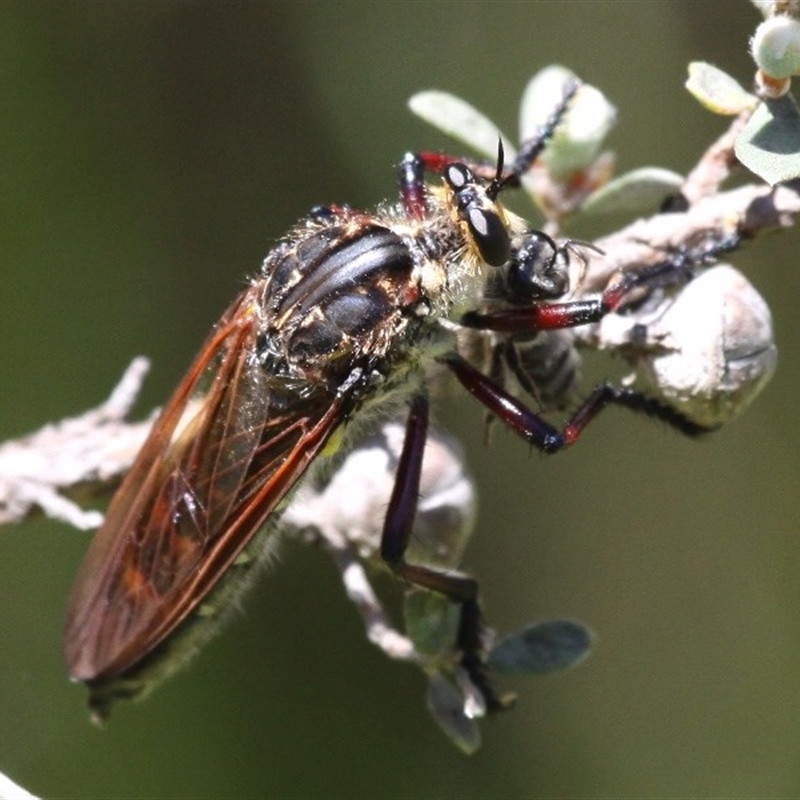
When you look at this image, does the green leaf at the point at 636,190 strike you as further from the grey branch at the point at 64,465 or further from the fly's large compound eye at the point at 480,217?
the grey branch at the point at 64,465

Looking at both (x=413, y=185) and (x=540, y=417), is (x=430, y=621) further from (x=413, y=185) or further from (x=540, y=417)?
(x=413, y=185)

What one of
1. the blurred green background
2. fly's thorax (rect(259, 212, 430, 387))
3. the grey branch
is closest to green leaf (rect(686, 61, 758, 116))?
fly's thorax (rect(259, 212, 430, 387))

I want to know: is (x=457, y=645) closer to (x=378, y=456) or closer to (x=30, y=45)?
(x=378, y=456)

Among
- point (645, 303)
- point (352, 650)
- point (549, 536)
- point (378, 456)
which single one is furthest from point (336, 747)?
point (645, 303)

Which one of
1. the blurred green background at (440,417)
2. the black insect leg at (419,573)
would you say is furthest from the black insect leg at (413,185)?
the blurred green background at (440,417)

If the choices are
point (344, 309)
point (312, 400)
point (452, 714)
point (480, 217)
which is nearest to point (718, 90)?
point (480, 217)

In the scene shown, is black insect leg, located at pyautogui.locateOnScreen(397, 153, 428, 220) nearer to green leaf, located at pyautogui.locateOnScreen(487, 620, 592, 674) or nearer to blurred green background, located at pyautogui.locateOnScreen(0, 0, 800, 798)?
green leaf, located at pyautogui.locateOnScreen(487, 620, 592, 674)
